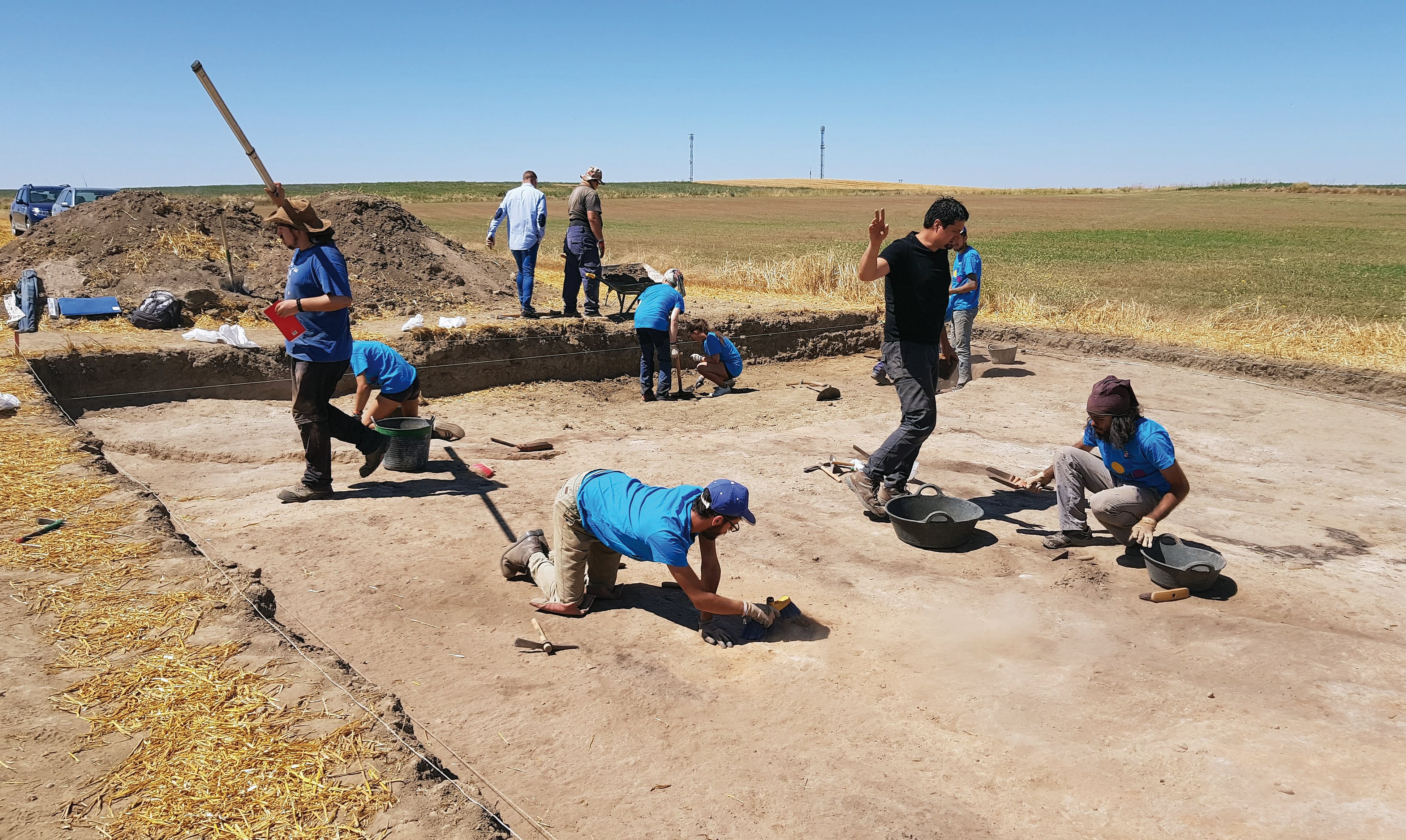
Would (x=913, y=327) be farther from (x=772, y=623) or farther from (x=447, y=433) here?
(x=447, y=433)

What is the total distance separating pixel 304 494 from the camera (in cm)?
682

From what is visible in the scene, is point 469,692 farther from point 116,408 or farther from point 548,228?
point 548,228

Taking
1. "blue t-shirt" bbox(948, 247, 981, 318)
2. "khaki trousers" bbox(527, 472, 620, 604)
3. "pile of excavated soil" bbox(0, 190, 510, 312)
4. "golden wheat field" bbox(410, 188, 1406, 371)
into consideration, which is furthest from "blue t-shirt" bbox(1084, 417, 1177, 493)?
"pile of excavated soil" bbox(0, 190, 510, 312)

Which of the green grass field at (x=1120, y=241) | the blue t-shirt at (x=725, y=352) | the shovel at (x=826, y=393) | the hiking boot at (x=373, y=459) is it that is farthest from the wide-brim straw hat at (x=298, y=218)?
the green grass field at (x=1120, y=241)

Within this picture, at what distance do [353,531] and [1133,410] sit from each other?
5105mm

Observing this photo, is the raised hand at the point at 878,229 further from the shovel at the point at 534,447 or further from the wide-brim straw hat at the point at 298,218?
the shovel at the point at 534,447

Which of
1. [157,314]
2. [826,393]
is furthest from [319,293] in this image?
[157,314]

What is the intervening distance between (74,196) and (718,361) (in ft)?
66.0

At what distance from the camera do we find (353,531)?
6328mm

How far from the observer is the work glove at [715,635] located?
496 centimetres

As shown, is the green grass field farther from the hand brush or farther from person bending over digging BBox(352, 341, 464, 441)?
the hand brush

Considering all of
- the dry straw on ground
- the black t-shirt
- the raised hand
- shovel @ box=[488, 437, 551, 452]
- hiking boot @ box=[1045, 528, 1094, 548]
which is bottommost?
hiking boot @ box=[1045, 528, 1094, 548]

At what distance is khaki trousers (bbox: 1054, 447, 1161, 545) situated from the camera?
19.9 ft

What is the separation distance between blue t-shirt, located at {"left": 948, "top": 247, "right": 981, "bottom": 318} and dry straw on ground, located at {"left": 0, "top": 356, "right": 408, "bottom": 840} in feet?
28.9
